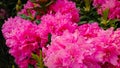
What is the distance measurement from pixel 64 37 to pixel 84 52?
0.16m

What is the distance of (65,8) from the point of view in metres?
3.08

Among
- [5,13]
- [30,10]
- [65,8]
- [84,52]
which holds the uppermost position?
[84,52]

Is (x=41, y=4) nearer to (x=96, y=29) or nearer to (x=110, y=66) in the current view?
(x=96, y=29)

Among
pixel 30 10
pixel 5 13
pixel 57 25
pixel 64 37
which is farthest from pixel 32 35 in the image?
pixel 5 13

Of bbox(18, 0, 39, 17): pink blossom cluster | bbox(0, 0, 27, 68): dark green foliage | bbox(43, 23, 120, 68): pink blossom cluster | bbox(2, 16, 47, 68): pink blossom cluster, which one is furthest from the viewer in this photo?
bbox(0, 0, 27, 68): dark green foliage

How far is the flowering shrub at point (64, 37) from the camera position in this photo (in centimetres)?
200

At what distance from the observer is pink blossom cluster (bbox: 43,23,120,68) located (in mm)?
1979

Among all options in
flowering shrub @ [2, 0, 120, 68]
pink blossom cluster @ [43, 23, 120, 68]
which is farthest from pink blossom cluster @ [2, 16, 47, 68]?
pink blossom cluster @ [43, 23, 120, 68]

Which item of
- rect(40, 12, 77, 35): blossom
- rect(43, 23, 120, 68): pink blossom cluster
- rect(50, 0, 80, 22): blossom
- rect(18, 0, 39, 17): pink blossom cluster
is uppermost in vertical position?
rect(43, 23, 120, 68): pink blossom cluster

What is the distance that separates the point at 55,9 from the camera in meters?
3.14

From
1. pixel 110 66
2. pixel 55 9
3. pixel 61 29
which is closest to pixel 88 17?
pixel 55 9

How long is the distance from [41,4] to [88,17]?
1.40ft

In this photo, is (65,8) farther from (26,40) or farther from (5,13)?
(5,13)

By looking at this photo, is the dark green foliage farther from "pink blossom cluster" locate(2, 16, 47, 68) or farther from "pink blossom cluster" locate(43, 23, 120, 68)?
"pink blossom cluster" locate(43, 23, 120, 68)
